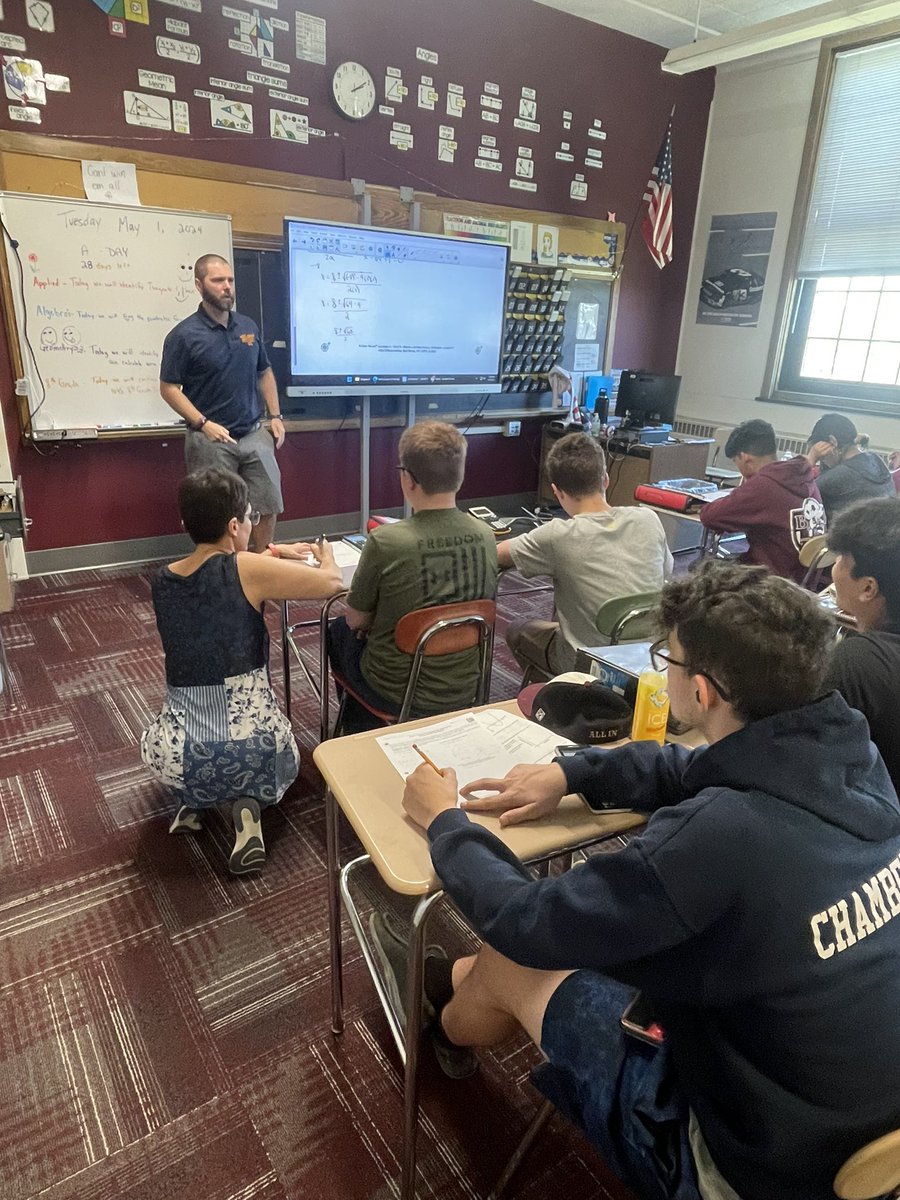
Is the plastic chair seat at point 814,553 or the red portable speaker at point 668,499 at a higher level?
the red portable speaker at point 668,499

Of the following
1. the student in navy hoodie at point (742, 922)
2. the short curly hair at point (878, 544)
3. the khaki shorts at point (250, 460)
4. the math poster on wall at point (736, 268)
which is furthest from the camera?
the math poster on wall at point (736, 268)

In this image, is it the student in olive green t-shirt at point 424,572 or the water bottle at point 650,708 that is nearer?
the water bottle at point 650,708

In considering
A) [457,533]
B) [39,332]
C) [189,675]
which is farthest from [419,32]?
[189,675]

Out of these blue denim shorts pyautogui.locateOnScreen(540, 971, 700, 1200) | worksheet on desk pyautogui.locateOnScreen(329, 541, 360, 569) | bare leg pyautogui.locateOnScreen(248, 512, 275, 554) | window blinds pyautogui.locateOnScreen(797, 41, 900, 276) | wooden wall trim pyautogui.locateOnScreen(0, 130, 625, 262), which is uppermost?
window blinds pyautogui.locateOnScreen(797, 41, 900, 276)

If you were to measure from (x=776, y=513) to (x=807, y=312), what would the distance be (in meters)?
3.56

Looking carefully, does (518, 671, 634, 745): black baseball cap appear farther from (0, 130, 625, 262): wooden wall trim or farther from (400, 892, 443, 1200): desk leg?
(0, 130, 625, 262): wooden wall trim

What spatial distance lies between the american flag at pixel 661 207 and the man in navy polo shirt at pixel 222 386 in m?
3.07

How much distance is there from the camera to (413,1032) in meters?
1.15

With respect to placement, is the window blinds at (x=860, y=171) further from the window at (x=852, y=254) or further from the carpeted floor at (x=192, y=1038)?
the carpeted floor at (x=192, y=1038)

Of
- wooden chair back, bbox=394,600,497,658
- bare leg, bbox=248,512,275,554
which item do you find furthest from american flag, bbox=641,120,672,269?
wooden chair back, bbox=394,600,497,658

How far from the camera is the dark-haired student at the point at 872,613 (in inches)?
50.4

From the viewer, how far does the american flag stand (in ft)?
17.5

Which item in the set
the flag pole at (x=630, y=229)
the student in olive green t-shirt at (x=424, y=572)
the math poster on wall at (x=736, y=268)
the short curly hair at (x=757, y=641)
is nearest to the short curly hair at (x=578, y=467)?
the student in olive green t-shirt at (x=424, y=572)

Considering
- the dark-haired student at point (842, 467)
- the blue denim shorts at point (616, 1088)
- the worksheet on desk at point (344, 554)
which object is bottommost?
the blue denim shorts at point (616, 1088)
